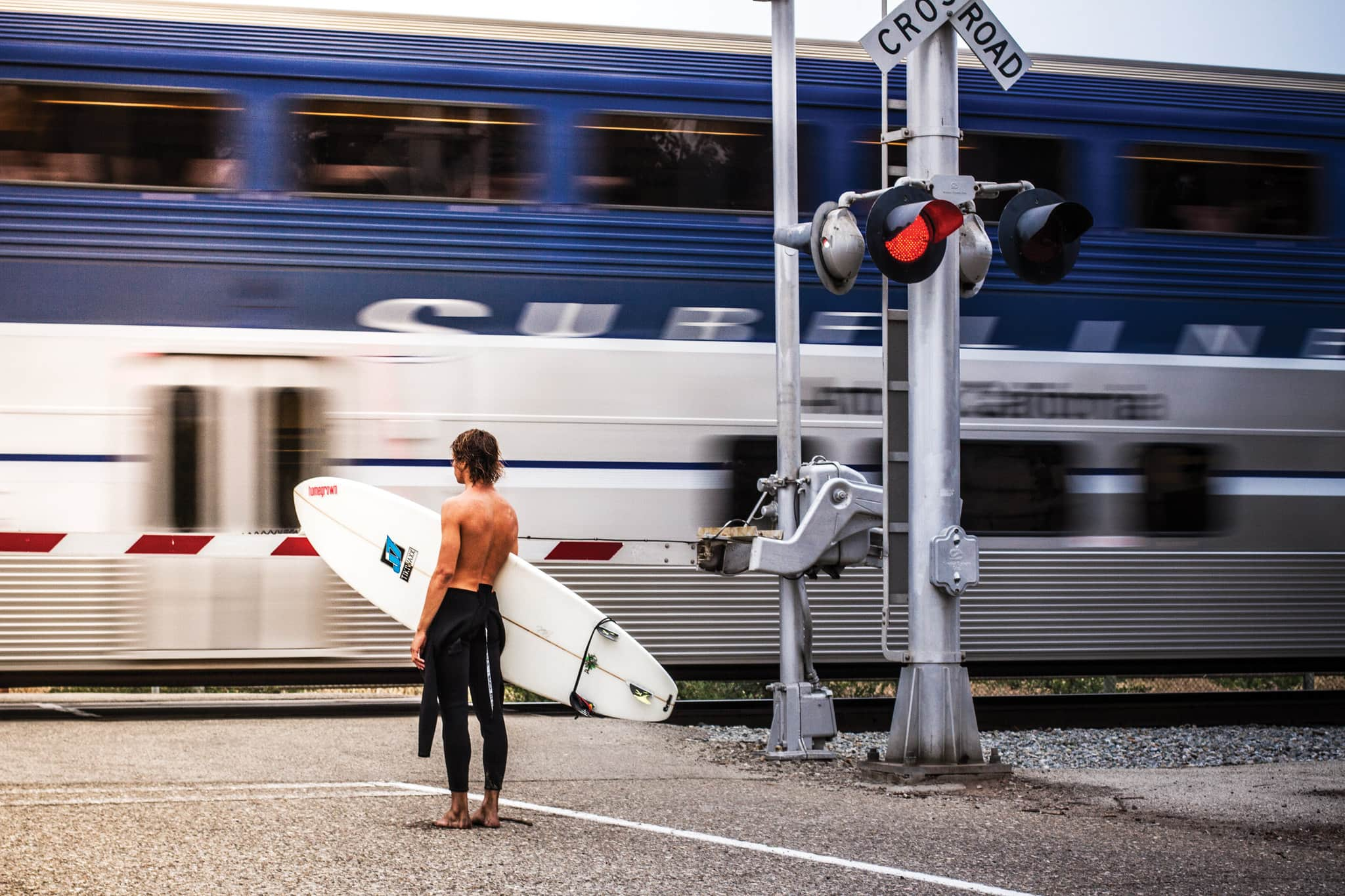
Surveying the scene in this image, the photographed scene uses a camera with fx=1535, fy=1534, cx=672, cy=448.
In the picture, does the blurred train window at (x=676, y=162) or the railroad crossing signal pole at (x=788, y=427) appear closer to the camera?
the railroad crossing signal pole at (x=788, y=427)

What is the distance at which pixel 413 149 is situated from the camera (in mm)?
10711

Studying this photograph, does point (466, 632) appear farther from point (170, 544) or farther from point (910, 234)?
point (170, 544)

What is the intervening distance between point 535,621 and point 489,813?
1.20 m

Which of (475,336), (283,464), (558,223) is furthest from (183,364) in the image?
(558,223)

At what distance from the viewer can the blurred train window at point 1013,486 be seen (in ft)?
37.8

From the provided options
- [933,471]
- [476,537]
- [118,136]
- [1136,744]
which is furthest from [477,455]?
[1136,744]

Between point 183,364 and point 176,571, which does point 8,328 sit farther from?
point 176,571

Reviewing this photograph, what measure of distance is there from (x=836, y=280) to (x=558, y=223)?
310 centimetres

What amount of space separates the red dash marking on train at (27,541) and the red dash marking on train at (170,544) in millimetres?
523

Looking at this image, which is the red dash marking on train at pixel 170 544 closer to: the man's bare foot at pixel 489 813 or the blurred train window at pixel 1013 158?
the man's bare foot at pixel 489 813

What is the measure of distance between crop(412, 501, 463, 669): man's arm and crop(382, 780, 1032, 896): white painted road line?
1.09 m

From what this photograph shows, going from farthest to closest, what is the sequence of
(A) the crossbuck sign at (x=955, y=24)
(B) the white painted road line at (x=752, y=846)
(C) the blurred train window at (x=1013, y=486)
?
(C) the blurred train window at (x=1013, y=486), (A) the crossbuck sign at (x=955, y=24), (B) the white painted road line at (x=752, y=846)

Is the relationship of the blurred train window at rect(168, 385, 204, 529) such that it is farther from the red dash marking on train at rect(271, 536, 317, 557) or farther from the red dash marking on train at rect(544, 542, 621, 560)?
the red dash marking on train at rect(544, 542, 621, 560)

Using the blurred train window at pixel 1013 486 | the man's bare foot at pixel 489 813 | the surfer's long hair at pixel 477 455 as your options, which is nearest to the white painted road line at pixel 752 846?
the man's bare foot at pixel 489 813
